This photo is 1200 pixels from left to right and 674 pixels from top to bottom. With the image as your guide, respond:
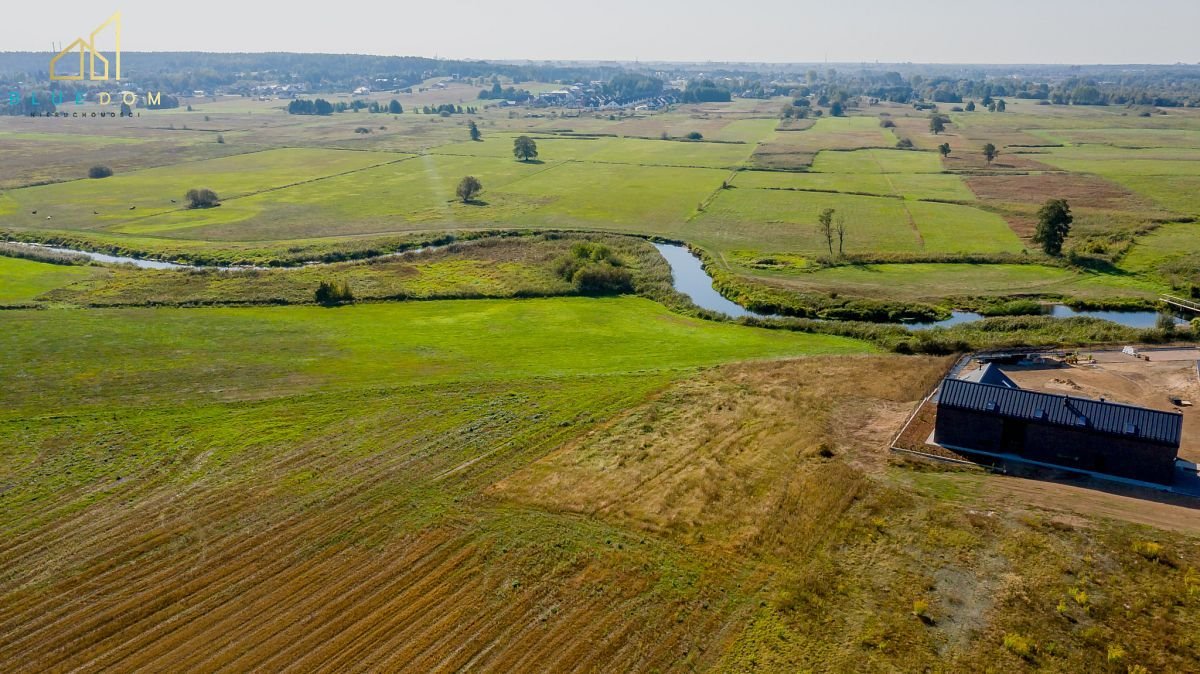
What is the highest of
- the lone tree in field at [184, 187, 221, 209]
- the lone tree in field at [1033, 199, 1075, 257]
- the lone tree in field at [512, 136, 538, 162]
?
the lone tree in field at [512, 136, 538, 162]

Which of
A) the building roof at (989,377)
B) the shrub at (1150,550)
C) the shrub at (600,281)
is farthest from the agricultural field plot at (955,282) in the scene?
the shrub at (1150,550)

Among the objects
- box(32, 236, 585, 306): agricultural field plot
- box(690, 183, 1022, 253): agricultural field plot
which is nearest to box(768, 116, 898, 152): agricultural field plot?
box(690, 183, 1022, 253): agricultural field plot

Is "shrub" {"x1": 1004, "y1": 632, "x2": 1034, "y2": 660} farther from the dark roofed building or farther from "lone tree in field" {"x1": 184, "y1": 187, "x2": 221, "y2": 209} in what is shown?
"lone tree in field" {"x1": 184, "y1": 187, "x2": 221, "y2": 209}

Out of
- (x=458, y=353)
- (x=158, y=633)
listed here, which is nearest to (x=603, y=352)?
(x=458, y=353)

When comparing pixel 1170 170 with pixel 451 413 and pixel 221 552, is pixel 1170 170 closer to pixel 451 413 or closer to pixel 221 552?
pixel 451 413

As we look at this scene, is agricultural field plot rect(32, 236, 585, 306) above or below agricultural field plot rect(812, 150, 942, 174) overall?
below
